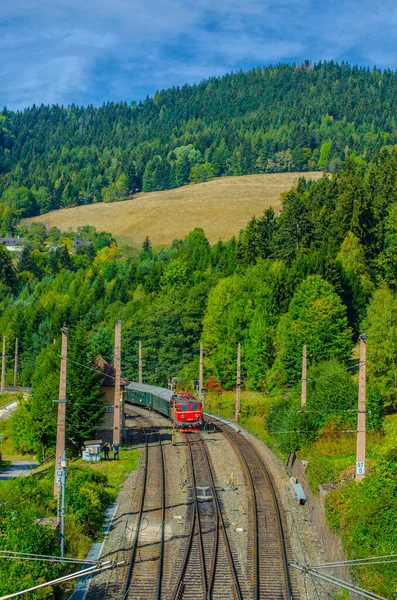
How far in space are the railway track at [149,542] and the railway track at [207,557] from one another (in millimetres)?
834

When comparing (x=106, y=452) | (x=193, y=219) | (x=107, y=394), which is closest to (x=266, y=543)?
(x=106, y=452)

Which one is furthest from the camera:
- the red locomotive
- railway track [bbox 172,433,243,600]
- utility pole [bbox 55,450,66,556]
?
the red locomotive

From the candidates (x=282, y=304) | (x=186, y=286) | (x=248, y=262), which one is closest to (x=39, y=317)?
(x=186, y=286)

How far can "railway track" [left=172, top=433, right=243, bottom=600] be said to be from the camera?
20.2 m

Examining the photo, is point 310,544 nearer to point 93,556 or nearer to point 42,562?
point 93,556

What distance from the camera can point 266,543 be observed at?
2473cm

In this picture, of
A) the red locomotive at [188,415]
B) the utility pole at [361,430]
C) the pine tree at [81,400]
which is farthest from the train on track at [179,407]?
the utility pole at [361,430]

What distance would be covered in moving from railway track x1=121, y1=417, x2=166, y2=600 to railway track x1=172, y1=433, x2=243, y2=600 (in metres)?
0.83

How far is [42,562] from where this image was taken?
64.0ft

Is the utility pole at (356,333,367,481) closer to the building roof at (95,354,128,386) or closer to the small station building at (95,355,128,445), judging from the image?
the small station building at (95,355,128,445)

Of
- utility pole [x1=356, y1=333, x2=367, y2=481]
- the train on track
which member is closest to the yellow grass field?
the train on track

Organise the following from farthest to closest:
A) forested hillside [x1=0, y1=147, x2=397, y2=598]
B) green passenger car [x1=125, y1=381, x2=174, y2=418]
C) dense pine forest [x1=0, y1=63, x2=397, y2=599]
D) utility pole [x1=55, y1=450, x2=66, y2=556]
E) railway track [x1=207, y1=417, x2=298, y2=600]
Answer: green passenger car [x1=125, y1=381, x2=174, y2=418]
forested hillside [x1=0, y1=147, x2=397, y2=598]
dense pine forest [x1=0, y1=63, x2=397, y2=599]
utility pole [x1=55, y1=450, x2=66, y2=556]
railway track [x1=207, y1=417, x2=298, y2=600]

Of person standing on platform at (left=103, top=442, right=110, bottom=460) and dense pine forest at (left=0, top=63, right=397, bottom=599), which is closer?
dense pine forest at (left=0, top=63, right=397, bottom=599)

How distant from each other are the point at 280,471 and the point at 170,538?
42.8ft
